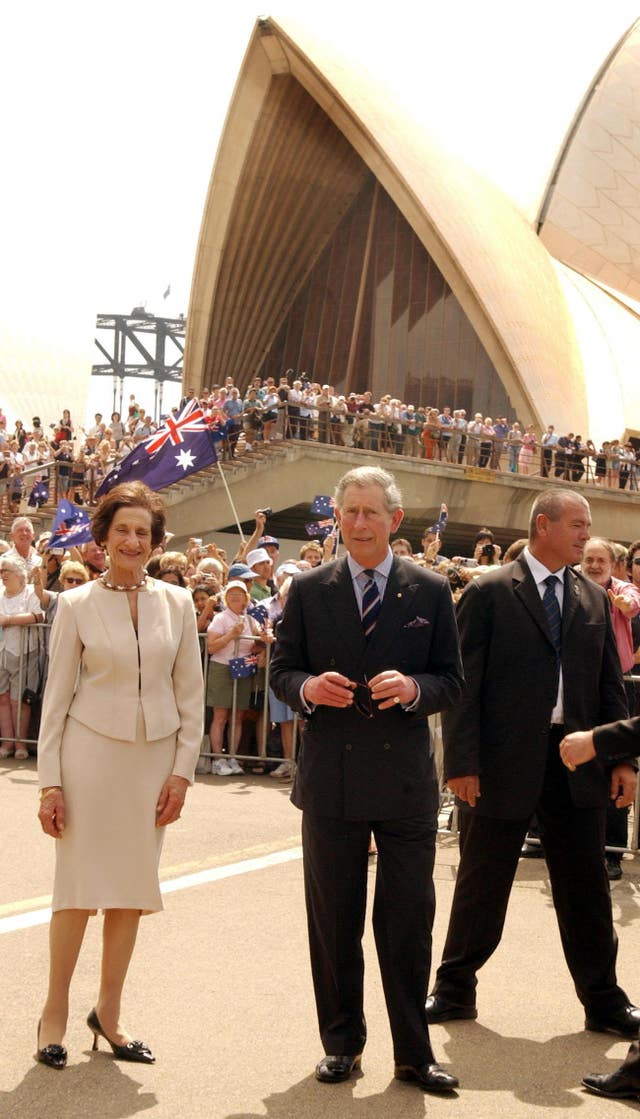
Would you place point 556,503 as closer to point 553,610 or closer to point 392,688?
point 553,610

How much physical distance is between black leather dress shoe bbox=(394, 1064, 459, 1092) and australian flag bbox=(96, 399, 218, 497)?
1249 cm

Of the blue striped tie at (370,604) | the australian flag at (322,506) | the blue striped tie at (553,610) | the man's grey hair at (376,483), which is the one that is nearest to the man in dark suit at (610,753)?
the blue striped tie at (553,610)

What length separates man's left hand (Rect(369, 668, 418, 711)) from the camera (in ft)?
12.5

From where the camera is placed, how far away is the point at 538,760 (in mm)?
4539

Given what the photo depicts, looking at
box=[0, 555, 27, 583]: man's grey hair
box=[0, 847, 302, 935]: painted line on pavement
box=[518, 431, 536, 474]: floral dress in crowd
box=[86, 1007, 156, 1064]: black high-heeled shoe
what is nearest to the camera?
box=[86, 1007, 156, 1064]: black high-heeled shoe

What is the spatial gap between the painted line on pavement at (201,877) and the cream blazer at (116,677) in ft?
5.33

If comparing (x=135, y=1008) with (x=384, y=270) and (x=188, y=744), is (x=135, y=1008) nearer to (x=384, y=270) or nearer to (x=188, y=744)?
(x=188, y=744)

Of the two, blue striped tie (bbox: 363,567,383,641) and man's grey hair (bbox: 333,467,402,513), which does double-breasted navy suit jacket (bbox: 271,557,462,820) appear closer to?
blue striped tie (bbox: 363,567,383,641)

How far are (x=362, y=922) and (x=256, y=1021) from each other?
0.60 metres

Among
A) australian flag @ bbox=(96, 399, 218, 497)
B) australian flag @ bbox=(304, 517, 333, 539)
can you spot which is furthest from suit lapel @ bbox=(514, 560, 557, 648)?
australian flag @ bbox=(96, 399, 218, 497)

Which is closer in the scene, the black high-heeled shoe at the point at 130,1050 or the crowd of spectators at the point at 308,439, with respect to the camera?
the black high-heeled shoe at the point at 130,1050

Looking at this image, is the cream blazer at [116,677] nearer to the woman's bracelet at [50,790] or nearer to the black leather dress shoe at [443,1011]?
the woman's bracelet at [50,790]

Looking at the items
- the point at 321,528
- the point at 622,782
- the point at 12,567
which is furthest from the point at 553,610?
the point at 321,528

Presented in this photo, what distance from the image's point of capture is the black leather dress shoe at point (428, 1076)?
3811 mm
